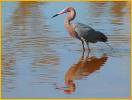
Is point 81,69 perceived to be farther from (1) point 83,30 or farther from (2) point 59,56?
(1) point 83,30

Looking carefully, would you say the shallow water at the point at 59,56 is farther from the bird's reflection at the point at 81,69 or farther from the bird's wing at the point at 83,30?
the bird's wing at the point at 83,30

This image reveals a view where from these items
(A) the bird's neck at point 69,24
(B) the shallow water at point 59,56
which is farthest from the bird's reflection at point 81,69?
(A) the bird's neck at point 69,24

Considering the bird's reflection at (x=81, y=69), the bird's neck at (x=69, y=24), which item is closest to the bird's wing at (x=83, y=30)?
the bird's neck at (x=69, y=24)

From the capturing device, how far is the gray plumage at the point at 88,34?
44.7 feet

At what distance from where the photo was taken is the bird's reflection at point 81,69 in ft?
35.2

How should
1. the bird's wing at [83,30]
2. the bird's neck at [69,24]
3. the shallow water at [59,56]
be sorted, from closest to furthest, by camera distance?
the shallow water at [59,56] < the bird's wing at [83,30] < the bird's neck at [69,24]

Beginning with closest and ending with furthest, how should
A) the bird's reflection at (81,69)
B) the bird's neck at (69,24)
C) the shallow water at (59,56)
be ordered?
1. the shallow water at (59,56)
2. the bird's reflection at (81,69)
3. the bird's neck at (69,24)

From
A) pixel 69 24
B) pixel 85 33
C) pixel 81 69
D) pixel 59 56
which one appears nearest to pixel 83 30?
pixel 85 33

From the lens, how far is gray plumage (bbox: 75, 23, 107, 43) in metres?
13.6

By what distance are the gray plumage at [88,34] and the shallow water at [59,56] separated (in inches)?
7.8

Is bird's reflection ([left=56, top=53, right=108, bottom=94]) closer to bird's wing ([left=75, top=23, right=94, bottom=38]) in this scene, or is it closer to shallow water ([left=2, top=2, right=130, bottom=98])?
shallow water ([left=2, top=2, right=130, bottom=98])

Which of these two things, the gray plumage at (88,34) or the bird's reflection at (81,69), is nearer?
the bird's reflection at (81,69)

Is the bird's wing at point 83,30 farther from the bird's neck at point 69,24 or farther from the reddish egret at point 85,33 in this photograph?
the bird's neck at point 69,24

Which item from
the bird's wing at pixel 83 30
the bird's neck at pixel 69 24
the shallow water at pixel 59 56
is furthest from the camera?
the bird's neck at pixel 69 24
